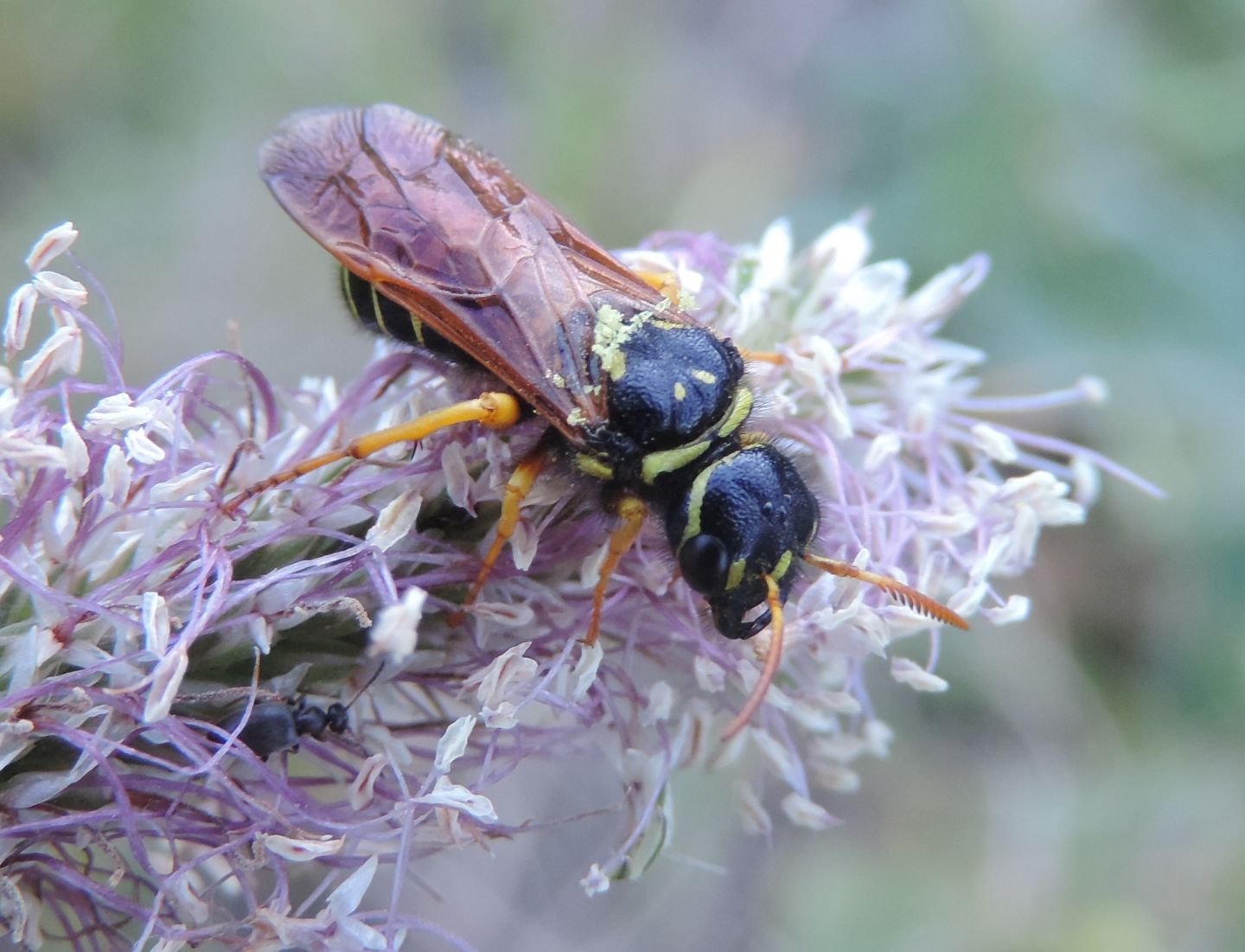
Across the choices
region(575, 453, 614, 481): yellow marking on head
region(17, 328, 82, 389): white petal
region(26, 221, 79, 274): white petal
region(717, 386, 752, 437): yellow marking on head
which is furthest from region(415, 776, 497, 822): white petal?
region(26, 221, 79, 274): white petal

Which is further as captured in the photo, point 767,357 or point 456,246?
point 767,357

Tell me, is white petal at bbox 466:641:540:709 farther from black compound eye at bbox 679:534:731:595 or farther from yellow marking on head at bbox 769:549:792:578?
yellow marking on head at bbox 769:549:792:578

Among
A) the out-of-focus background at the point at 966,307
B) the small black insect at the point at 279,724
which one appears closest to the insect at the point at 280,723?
the small black insect at the point at 279,724

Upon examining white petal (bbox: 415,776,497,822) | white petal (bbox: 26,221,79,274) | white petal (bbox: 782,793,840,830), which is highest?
white petal (bbox: 26,221,79,274)

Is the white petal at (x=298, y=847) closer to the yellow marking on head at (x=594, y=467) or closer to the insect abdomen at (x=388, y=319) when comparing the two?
the yellow marking on head at (x=594, y=467)

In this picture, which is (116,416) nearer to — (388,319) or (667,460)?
(388,319)

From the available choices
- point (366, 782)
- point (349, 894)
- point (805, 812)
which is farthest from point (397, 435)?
point (805, 812)
